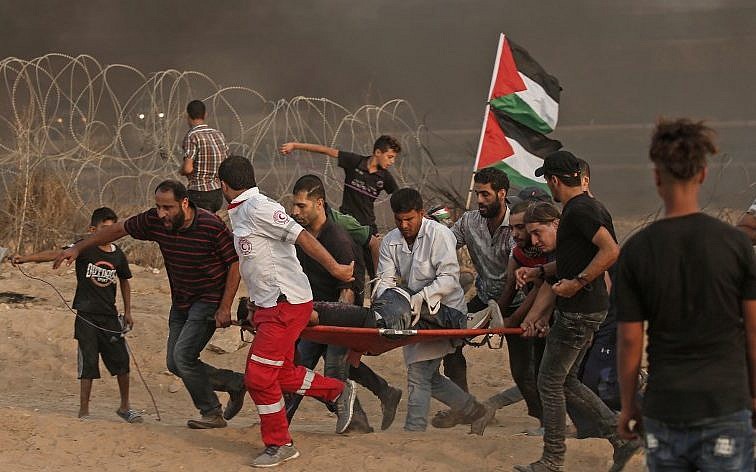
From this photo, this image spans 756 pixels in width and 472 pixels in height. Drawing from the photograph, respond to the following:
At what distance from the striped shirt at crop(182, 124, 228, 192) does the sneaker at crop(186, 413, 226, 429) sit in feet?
11.6

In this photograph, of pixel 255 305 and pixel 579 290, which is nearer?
pixel 579 290

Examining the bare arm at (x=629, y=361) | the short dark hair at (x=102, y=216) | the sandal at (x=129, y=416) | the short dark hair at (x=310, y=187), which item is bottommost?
the sandal at (x=129, y=416)

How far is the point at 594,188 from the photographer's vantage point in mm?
21062

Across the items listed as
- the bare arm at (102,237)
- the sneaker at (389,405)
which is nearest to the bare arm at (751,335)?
the sneaker at (389,405)

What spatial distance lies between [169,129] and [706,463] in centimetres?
795

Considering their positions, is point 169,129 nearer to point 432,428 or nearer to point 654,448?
point 432,428

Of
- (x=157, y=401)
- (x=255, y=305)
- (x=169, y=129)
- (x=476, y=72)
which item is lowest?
(x=157, y=401)

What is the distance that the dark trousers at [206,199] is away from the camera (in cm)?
1009

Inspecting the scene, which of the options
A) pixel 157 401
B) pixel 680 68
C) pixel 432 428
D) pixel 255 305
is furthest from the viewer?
pixel 680 68

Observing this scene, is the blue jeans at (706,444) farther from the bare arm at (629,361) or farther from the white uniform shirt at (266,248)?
the white uniform shirt at (266,248)

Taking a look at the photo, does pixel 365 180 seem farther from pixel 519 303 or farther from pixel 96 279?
pixel 519 303

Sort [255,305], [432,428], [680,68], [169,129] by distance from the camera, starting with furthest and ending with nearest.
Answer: [680,68] → [169,129] → [432,428] → [255,305]

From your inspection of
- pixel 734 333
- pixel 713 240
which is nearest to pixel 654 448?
pixel 734 333

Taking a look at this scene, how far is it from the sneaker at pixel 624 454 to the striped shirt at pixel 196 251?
2323 mm
